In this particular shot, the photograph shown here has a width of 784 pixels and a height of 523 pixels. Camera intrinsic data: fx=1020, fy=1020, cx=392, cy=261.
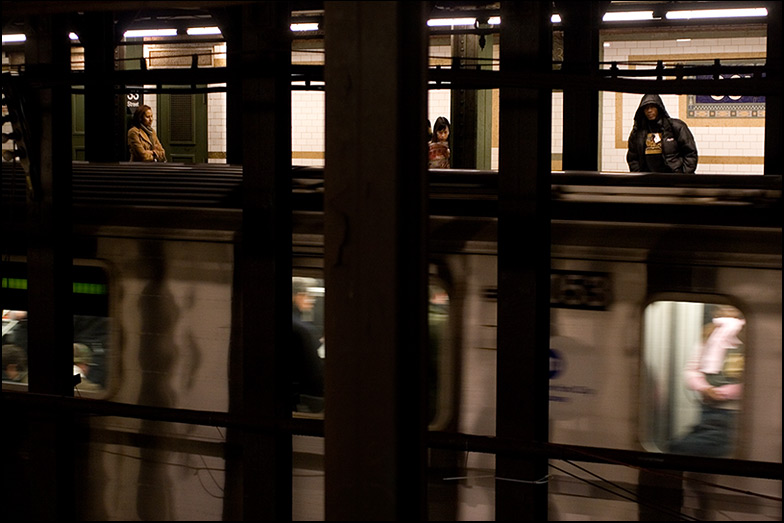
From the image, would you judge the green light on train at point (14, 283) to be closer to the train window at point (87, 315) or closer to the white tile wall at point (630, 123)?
the train window at point (87, 315)

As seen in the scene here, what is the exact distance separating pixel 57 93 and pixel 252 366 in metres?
1.72

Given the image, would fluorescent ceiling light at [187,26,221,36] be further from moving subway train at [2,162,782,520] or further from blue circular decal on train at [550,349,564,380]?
blue circular decal on train at [550,349,564,380]

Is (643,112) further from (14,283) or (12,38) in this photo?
(12,38)

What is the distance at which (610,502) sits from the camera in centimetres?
468

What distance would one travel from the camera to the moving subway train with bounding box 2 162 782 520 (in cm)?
456

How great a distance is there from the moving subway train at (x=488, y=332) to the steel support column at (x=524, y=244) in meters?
0.53

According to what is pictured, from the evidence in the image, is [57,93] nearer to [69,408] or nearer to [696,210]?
[69,408]

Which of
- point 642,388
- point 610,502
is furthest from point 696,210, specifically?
point 610,502

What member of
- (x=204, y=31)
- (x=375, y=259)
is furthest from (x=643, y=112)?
(x=204, y=31)

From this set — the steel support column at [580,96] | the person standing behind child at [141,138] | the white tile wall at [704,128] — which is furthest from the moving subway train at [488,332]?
the white tile wall at [704,128]

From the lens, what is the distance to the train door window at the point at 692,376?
15.0 ft

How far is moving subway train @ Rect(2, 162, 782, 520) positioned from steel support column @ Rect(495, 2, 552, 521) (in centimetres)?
53

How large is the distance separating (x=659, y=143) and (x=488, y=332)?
3581 mm

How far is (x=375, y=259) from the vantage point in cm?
279
